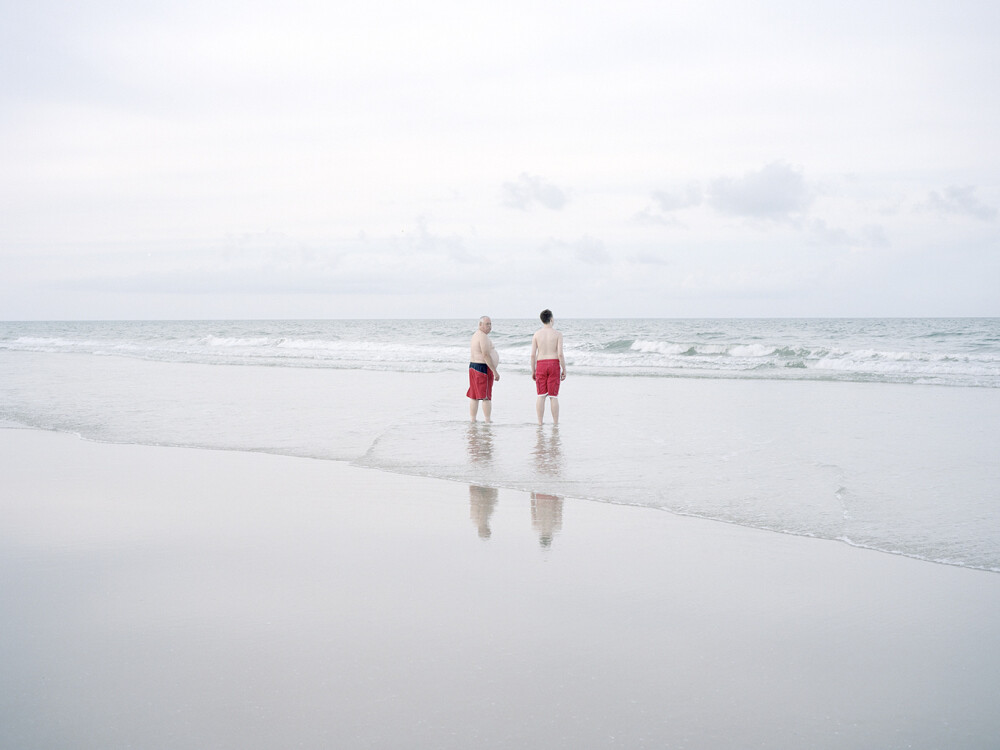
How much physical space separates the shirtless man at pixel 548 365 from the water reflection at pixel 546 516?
446 cm

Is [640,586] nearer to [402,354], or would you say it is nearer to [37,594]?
[37,594]

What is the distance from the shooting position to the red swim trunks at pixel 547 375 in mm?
11172

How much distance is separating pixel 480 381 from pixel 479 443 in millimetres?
1919

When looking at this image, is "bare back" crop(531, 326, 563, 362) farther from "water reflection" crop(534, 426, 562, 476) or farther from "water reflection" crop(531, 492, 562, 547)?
"water reflection" crop(531, 492, 562, 547)

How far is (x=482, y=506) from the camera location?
6336 millimetres

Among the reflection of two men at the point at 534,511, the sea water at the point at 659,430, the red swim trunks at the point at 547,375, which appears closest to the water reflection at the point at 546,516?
the reflection of two men at the point at 534,511

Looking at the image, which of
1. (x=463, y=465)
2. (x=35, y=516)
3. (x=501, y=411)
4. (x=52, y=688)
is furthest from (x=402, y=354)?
(x=52, y=688)

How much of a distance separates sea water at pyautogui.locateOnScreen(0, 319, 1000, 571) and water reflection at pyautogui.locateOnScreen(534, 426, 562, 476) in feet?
0.13

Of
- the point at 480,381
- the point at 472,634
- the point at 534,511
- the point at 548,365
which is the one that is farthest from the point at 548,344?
the point at 472,634

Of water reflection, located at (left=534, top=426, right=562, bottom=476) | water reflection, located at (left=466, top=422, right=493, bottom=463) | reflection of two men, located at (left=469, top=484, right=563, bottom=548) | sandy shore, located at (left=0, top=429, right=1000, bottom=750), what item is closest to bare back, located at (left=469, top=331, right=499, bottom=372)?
water reflection, located at (left=466, top=422, right=493, bottom=463)

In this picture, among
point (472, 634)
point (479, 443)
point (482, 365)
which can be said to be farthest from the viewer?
point (482, 365)

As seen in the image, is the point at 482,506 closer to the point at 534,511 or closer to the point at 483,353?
the point at 534,511

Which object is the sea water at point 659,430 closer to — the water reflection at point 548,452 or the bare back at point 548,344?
the water reflection at point 548,452

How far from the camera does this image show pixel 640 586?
14.4 feet
